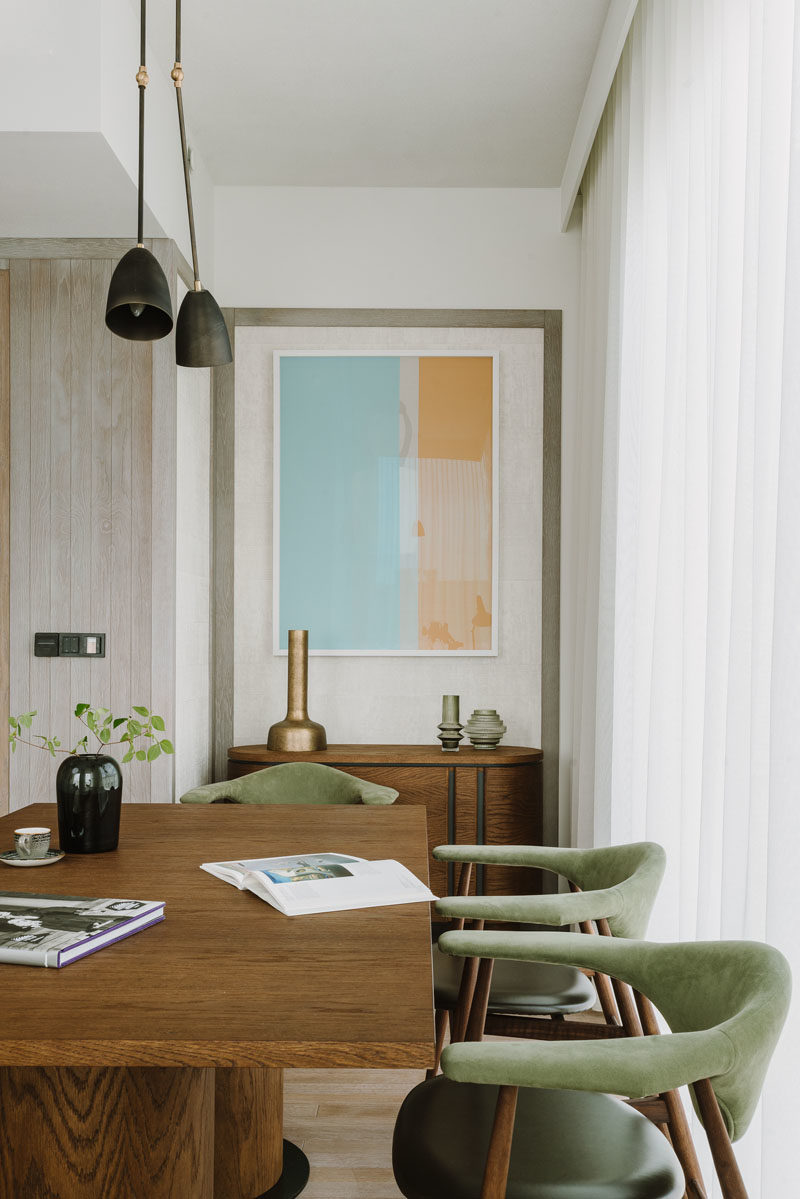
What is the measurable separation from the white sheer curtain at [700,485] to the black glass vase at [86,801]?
3.80 ft

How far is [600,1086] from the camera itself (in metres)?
1.15

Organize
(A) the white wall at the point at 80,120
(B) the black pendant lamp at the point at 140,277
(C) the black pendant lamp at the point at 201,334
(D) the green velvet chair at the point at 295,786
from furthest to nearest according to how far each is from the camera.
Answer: (D) the green velvet chair at the point at 295,786
(A) the white wall at the point at 80,120
(C) the black pendant lamp at the point at 201,334
(B) the black pendant lamp at the point at 140,277

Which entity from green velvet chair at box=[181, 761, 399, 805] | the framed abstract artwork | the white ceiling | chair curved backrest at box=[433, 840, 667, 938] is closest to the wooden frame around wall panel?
the framed abstract artwork

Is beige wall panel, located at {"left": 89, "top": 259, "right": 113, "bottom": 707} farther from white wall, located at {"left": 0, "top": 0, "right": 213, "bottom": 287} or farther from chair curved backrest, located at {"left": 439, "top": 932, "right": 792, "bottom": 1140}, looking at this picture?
chair curved backrest, located at {"left": 439, "top": 932, "right": 792, "bottom": 1140}

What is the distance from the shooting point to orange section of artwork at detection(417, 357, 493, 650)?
4.02 metres

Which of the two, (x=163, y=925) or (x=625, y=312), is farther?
(x=625, y=312)

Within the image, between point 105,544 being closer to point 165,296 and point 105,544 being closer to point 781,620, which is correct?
point 165,296

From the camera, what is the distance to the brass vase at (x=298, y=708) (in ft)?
12.2

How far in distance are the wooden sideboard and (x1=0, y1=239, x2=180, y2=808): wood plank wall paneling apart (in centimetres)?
61

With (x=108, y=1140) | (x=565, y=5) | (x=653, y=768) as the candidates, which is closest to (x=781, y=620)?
(x=653, y=768)

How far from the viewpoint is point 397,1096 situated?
2.69 meters

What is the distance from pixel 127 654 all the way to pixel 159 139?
1705 mm

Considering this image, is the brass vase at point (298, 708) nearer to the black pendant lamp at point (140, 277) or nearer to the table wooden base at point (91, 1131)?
the black pendant lamp at point (140, 277)

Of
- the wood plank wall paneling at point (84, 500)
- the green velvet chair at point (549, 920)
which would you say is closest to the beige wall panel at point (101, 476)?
the wood plank wall paneling at point (84, 500)
